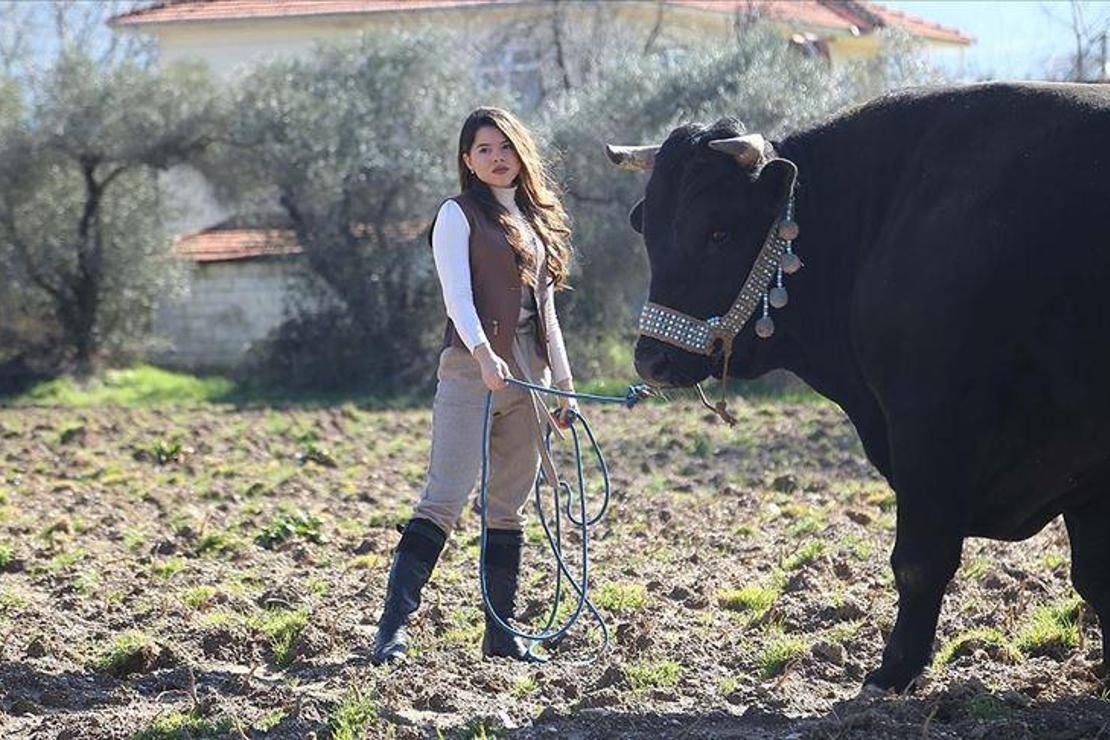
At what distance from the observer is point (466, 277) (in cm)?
685

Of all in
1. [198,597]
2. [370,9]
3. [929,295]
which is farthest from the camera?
[370,9]

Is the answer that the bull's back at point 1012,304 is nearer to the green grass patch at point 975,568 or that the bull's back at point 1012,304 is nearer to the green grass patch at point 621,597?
the green grass patch at point 621,597

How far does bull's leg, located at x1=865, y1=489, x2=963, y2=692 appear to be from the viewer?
19.5 feet

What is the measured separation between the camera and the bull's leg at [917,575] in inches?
233

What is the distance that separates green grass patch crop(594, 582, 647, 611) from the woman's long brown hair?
1545 millimetres

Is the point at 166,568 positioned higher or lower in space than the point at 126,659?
higher

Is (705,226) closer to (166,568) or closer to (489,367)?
(489,367)

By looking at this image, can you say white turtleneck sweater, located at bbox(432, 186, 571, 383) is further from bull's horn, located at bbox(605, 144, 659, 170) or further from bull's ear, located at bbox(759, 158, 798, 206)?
bull's ear, located at bbox(759, 158, 798, 206)

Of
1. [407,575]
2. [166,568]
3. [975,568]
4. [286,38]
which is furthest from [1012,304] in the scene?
[286,38]

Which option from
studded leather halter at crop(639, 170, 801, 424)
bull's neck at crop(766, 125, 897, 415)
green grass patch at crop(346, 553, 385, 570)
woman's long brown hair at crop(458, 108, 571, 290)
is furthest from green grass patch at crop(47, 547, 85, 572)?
bull's neck at crop(766, 125, 897, 415)

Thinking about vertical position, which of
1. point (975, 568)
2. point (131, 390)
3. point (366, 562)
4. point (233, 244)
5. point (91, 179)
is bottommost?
point (366, 562)

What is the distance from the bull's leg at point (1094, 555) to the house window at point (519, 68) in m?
25.1

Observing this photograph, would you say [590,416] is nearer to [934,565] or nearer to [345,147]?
[345,147]

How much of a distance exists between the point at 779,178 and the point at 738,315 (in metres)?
0.50
